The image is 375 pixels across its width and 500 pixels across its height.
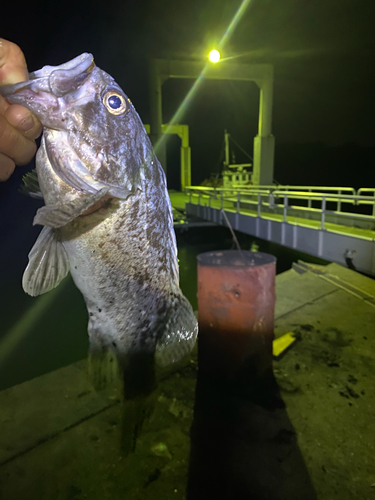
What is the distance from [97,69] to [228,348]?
3.05 meters

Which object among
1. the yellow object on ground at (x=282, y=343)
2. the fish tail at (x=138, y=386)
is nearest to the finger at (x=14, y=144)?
the fish tail at (x=138, y=386)

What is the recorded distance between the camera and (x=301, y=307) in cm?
579

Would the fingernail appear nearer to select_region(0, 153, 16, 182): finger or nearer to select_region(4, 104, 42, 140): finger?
select_region(4, 104, 42, 140): finger

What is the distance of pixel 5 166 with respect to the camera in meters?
1.76

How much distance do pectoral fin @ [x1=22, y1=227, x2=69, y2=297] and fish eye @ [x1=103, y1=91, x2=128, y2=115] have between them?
0.67 metres

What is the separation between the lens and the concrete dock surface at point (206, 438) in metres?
2.55

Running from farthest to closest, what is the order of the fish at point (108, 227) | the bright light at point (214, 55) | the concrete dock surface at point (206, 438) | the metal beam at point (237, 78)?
the metal beam at point (237, 78) → the bright light at point (214, 55) → the concrete dock surface at point (206, 438) → the fish at point (108, 227)

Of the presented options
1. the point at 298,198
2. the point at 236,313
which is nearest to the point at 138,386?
the point at 236,313

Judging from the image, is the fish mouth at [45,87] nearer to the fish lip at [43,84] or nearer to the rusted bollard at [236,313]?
the fish lip at [43,84]

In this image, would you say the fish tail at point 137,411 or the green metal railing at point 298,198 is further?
the green metal railing at point 298,198

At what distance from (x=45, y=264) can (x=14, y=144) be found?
638 mm

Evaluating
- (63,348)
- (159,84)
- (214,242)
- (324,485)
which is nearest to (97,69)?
(324,485)

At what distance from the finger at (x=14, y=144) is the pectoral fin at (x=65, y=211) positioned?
0.49 m

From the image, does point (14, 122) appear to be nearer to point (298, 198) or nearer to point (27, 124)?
point (27, 124)
